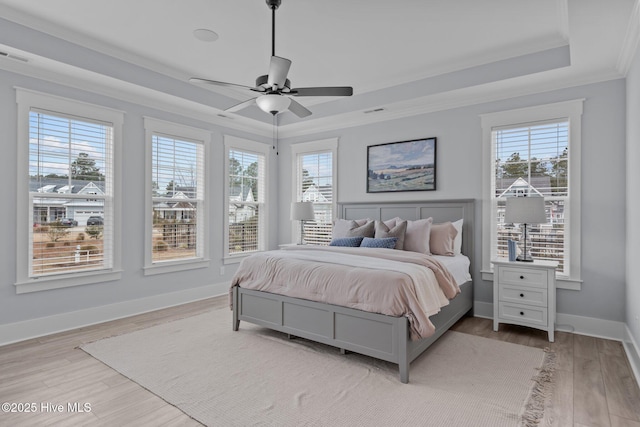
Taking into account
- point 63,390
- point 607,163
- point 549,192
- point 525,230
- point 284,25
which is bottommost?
point 63,390

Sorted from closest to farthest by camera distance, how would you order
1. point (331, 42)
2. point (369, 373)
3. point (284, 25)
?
1. point (369, 373)
2. point (284, 25)
3. point (331, 42)

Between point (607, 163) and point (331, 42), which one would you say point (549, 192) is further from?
point (331, 42)

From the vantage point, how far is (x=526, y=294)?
11.8 ft

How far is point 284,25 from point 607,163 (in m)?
3.47

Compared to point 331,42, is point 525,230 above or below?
below

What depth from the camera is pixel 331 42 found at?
11.7 ft

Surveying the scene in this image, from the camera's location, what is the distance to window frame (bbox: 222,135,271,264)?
5492 millimetres

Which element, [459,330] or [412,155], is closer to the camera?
[459,330]

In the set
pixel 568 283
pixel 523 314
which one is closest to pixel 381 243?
pixel 523 314

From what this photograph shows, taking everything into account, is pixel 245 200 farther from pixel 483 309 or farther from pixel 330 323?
pixel 483 309

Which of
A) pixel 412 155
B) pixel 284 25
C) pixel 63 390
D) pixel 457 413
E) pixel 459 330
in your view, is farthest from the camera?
pixel 412 155

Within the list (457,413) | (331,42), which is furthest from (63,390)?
(331,42)

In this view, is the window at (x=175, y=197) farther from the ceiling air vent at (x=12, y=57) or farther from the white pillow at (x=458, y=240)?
the white pillow at (x=458, y=240)

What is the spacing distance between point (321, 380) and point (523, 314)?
2.28 meters
